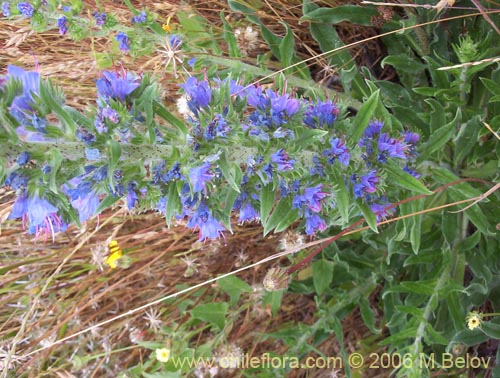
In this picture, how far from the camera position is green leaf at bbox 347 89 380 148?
8.49 feet

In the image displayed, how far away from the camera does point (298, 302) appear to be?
4652 millimetres

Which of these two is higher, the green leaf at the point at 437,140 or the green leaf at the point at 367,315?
the green leaf at the point at 437,140

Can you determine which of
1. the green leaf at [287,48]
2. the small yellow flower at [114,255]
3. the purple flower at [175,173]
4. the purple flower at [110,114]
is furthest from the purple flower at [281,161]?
the small yellow flower at [114,255]

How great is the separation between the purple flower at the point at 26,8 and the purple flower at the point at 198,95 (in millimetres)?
1085

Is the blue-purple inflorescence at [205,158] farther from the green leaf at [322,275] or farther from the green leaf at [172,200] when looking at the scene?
the green leaf at [322,275]

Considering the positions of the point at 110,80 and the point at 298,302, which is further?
the point at 298,302

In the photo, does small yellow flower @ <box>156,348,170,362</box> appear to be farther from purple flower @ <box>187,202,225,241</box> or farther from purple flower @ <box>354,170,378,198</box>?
purple flower @ <box>354,170,378,198</box>

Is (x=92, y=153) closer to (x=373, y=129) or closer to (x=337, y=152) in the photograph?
(x=337, y=152)

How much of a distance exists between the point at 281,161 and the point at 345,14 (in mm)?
1925

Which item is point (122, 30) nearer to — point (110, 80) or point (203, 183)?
point (110, 80)

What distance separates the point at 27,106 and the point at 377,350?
137 inches

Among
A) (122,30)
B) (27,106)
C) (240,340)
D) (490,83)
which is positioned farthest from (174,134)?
(240,340)

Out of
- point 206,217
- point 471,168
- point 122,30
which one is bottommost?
point 471,168

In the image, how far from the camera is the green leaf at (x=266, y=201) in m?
2.39
